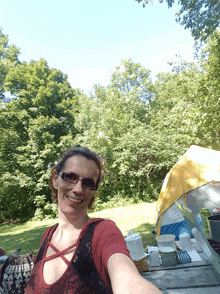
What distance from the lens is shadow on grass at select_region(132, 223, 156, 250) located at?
5973 millimetres

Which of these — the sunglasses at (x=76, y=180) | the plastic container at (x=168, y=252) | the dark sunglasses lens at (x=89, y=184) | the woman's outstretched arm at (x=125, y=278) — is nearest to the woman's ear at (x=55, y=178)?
the sunglasses at (x=76, y=180)

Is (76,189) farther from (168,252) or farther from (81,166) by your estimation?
(168,252)

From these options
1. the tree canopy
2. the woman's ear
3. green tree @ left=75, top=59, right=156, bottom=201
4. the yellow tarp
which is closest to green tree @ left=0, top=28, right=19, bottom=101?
the tree canopy

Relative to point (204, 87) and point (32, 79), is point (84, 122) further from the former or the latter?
point (204, 87)

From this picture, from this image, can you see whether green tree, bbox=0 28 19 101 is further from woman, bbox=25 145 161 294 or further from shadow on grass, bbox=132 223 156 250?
woman, bbox=25 145 161 294

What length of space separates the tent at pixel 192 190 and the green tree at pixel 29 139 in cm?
1119

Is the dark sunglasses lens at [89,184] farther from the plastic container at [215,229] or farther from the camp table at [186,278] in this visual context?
the camp table at [186,278]

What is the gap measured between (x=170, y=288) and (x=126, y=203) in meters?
13.1

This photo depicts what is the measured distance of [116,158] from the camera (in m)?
16.0

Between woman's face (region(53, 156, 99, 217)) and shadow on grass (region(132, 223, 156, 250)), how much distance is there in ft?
17.0

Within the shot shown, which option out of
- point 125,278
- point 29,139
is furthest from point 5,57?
point 125,278

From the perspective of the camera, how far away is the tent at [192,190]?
17.7 feet

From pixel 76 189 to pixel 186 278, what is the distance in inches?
71.5

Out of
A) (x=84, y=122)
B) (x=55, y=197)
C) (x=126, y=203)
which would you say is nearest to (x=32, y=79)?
(x=84, y=122)
